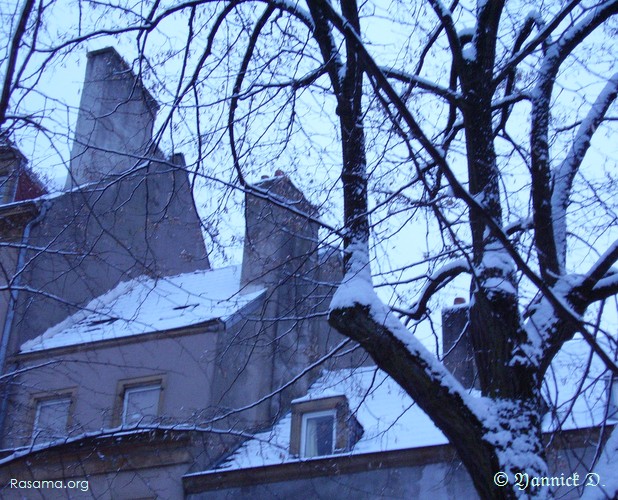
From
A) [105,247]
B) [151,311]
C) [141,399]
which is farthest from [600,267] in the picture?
[105,247]

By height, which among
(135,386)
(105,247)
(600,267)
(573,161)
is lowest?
(600,267)

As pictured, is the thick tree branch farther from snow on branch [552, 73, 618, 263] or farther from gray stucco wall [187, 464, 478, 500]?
gray stucco wall [187, 464, 478, 500]

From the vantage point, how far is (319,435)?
13.4 meters

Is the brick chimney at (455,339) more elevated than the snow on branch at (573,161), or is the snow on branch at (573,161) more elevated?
the brick chimney at (455,339)

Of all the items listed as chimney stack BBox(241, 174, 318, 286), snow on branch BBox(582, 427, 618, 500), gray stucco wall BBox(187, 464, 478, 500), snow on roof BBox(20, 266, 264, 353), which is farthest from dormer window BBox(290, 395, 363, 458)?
snow on branch BBox(582, 427, 618, 500)

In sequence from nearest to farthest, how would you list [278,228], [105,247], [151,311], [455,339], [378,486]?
1. [278,228]
2. [378,486]
3. [455,339]
4. [151,311]
5. [105,247]

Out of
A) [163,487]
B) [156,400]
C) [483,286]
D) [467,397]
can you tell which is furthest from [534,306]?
[156,400]

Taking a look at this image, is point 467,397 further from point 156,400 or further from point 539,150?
point 156,400

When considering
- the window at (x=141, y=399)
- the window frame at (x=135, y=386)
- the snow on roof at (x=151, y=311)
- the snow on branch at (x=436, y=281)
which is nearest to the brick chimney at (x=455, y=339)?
the snow on roof at (x=151, y=311)

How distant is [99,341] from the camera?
14.8 metres

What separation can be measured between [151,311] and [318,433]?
13.7ft

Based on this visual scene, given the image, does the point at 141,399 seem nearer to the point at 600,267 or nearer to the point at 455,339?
the point at 455,339

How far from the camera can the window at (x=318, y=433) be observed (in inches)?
523

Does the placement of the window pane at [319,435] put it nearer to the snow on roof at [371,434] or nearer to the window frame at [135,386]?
the snow on roof at [371,434]
